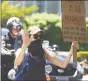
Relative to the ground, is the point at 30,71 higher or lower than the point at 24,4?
lower

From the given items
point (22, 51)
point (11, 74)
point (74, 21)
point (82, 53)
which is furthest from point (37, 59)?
point (74, 21)

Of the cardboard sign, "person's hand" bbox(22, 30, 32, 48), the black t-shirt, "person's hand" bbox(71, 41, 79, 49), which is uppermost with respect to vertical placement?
the cardboard sign

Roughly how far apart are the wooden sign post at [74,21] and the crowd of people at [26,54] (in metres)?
0.11

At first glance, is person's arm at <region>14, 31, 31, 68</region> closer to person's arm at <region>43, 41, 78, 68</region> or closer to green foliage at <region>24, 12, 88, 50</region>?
green foliage at <region>24, 12, 88, 50</region>

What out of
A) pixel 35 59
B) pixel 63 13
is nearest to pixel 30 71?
pixel 35 59

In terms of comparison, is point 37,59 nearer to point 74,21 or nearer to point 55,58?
point 55,58

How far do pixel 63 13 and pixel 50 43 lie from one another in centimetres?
46

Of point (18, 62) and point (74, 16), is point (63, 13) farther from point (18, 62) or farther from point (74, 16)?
point (18, 62)

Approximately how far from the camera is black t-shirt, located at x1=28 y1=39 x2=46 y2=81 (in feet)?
41.1

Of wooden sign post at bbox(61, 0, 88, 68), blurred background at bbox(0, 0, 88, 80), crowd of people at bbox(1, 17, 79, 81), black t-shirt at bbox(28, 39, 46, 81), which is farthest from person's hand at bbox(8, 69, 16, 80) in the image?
wooden sign post at bbox(61, 0, 88, 68)

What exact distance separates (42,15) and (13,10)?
0.41m

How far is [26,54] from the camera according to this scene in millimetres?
12562

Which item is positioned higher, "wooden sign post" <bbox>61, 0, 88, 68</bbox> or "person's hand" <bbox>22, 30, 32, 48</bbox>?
"wooden sign post" <bbox>61, 0, 88, 68</bbox>

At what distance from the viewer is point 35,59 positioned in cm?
1255
